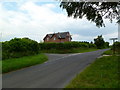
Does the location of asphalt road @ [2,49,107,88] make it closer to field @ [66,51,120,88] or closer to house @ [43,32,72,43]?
field @ [66,51,120,88]

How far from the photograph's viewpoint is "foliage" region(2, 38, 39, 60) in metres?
16.0

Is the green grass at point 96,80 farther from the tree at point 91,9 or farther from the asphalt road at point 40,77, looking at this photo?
the tree at point 91,9

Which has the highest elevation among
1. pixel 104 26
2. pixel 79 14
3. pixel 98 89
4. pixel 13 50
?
pixel 79 14

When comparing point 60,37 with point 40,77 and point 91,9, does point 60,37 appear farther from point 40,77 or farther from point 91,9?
point 40,77

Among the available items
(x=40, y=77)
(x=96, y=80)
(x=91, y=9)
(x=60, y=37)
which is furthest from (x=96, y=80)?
(x=60, y=37)

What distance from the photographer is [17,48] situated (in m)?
18.9

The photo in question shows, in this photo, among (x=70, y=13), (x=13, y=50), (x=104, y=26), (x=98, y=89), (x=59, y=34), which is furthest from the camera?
(x=59, y=34)

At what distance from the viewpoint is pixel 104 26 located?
16.5 meters

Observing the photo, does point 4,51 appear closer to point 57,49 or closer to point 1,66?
point 1,66

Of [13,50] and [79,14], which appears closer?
[79,14]

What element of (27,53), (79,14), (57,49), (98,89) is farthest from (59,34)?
(98,89)

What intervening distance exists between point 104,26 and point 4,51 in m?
10.8

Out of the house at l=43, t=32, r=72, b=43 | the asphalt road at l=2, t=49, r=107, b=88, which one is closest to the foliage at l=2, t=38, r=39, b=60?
the asphalt road at l=2, t=49, r=107, b=88

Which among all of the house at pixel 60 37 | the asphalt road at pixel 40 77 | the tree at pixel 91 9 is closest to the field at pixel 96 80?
the asphalt road at pixel 40 77
